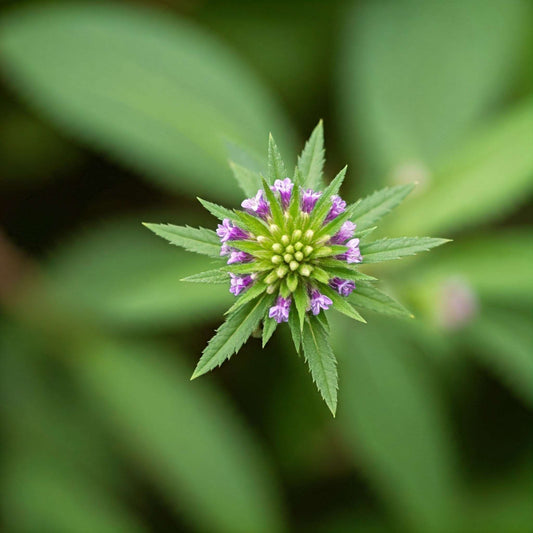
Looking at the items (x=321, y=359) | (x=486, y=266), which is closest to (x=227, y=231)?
(x=321, y=359)

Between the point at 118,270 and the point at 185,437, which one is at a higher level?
the point at 118,270

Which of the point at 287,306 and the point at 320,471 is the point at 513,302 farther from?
the point at 287,306

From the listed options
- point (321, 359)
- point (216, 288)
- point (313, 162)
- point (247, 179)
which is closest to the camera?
point (321, 359)

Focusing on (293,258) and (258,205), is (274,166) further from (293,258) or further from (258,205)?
(293,258)

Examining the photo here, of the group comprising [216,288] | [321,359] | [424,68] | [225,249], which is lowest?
[321,359]

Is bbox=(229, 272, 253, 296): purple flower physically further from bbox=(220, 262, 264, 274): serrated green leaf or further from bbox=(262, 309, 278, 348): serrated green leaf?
bbox=(262, 309, 278, 348): serrated green leaf

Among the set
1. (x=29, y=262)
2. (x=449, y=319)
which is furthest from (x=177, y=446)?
(x=449, y=319)

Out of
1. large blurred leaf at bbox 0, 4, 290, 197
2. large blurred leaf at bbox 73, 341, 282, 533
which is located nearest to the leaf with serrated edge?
large blurred leaf at bbox 0, 4, 290, 197

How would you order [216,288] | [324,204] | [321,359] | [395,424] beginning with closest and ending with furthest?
[321,359] < [324,204] < [216,288] < [395,424]
